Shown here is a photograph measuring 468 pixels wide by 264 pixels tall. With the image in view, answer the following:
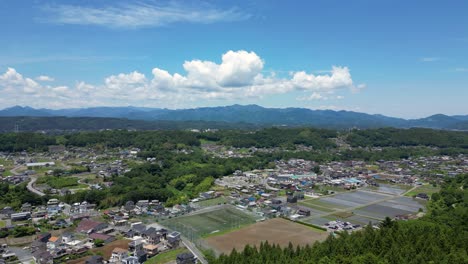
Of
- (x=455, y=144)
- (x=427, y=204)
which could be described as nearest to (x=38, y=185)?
(x=427, y=204)

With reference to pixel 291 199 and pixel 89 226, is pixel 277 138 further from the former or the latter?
pixel 89 226

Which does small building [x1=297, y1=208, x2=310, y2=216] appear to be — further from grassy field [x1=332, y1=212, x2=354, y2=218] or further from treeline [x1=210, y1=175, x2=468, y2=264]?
treeline [x1=210, y1=175, x2=468, y2=264]

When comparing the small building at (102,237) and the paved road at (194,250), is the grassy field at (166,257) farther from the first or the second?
the small building at (102,237)

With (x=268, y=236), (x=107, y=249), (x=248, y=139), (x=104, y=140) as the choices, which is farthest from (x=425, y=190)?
(x=104, y=140)

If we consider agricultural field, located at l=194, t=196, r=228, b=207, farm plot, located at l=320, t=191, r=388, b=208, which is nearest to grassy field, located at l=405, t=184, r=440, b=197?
farm plot, located at l=320, t=191, r=388, b=208

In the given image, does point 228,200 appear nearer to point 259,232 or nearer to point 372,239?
point 259,232
